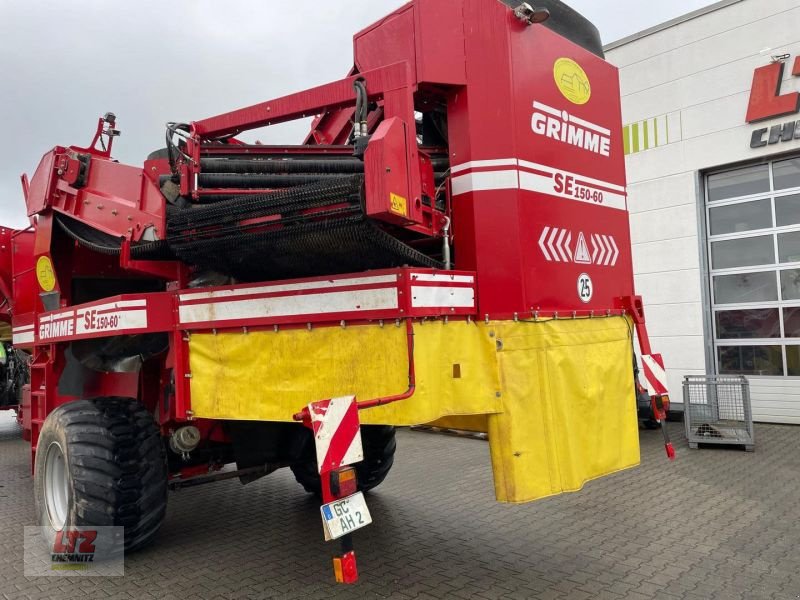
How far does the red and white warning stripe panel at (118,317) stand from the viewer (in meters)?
3.81

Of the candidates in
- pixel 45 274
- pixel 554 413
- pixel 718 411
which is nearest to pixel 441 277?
pixel 554 413

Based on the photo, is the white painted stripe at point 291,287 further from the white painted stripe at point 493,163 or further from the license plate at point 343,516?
the license plate at point 343,516

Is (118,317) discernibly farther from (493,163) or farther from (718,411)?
(718,411)

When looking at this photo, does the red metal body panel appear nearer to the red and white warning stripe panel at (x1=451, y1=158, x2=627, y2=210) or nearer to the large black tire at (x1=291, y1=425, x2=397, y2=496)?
the red and white warning stripe panel at (x1=451, y1=158, x2=627, y2=210)

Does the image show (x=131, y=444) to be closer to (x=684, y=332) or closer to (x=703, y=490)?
(x=703, y=490)

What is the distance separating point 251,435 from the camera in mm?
4551

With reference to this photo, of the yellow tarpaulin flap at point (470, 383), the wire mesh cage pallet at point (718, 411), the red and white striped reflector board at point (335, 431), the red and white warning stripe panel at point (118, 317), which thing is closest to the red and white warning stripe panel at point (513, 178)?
the yellow tarpaulin flap at point (470, 383)

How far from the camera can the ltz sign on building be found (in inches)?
344

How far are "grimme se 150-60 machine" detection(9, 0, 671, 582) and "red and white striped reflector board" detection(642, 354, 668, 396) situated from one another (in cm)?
2

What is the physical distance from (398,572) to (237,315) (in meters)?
1.94

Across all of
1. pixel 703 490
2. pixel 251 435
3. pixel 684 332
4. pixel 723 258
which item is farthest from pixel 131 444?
pixel 723 258

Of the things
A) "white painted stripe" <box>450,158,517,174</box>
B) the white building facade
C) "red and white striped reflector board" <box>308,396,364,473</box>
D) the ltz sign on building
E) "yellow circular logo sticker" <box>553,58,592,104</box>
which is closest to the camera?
"red and white striped reflector board" <box>308,396,364,473</box>

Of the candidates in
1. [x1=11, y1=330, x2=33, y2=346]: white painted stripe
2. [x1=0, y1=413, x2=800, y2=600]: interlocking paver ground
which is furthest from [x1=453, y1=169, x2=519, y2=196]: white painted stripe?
[x1=11, y1=330, x2=33, y2=346]: white painted stripe

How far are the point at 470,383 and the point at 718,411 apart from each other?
264 inches
